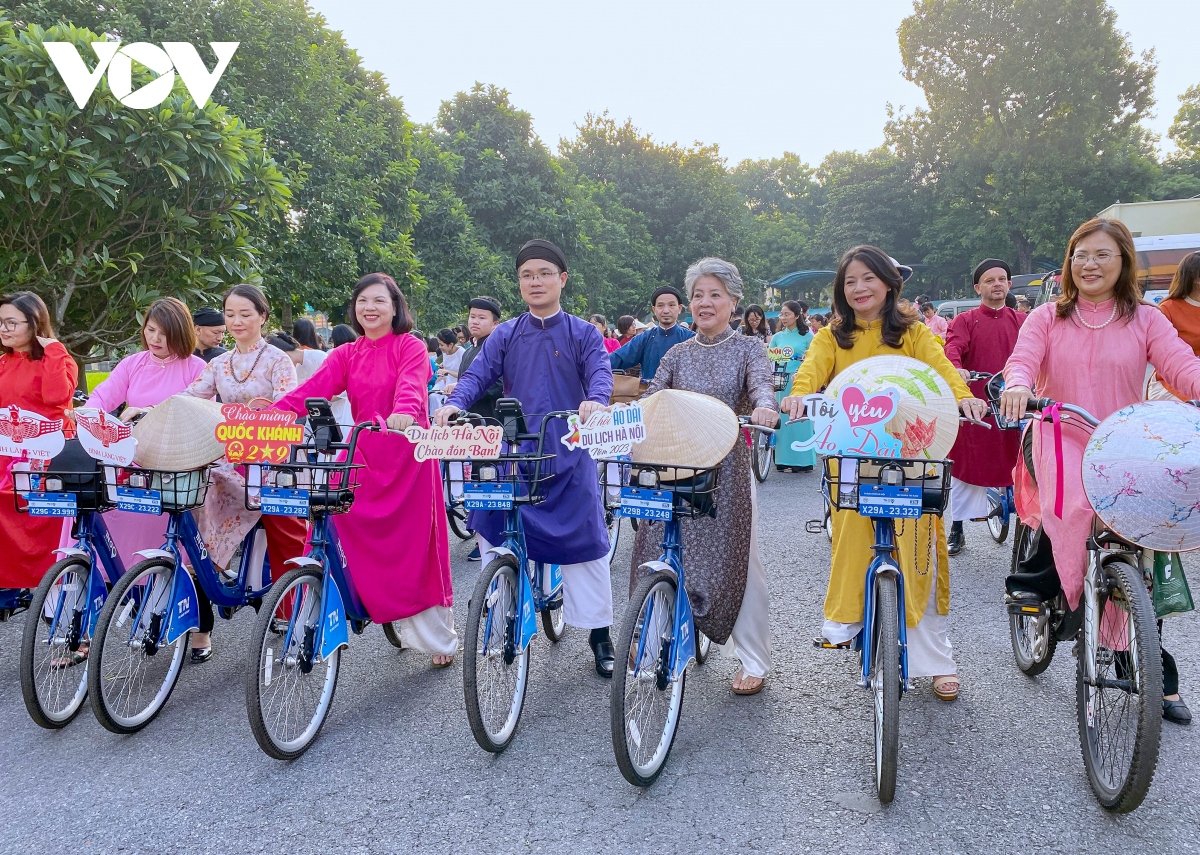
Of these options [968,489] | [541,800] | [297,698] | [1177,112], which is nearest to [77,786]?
[297,698]

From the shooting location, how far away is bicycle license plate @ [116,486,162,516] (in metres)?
3.46

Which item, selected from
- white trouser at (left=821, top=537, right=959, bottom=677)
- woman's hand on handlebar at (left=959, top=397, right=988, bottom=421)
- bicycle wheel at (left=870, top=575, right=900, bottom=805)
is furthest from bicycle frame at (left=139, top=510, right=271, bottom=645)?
woman's hand on handlebar at (left=959, top=397, right=988, bottom=421)

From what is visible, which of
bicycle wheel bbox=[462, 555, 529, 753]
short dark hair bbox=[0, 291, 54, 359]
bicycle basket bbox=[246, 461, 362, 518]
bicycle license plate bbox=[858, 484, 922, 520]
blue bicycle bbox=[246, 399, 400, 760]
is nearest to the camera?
bicycle license plate bbox=[858, 484, 922, 520]

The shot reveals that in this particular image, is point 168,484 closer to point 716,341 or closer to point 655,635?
point 655,635

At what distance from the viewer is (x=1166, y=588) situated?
2.87 m

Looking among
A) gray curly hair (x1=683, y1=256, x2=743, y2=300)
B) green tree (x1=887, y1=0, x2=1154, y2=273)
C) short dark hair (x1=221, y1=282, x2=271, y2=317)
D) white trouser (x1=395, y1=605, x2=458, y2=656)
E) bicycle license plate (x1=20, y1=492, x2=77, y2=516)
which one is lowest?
white trouser (x1=395, y1=605, x2=458, y2=656)

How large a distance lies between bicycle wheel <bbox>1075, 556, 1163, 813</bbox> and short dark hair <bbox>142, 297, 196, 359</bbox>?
4164mm

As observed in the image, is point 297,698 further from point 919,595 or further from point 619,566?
point 619,566

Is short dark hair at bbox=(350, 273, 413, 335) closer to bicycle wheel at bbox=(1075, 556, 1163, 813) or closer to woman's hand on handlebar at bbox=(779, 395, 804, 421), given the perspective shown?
woman's hand on handlebar at bbox=(779, 395, 804, 421)

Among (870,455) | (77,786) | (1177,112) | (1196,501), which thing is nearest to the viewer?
(1196,501)

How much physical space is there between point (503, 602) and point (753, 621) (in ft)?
3.61

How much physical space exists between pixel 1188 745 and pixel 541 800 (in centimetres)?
230

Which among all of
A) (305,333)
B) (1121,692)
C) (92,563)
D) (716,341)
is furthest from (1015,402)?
(305,333)

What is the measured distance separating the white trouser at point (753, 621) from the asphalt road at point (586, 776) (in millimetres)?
172
